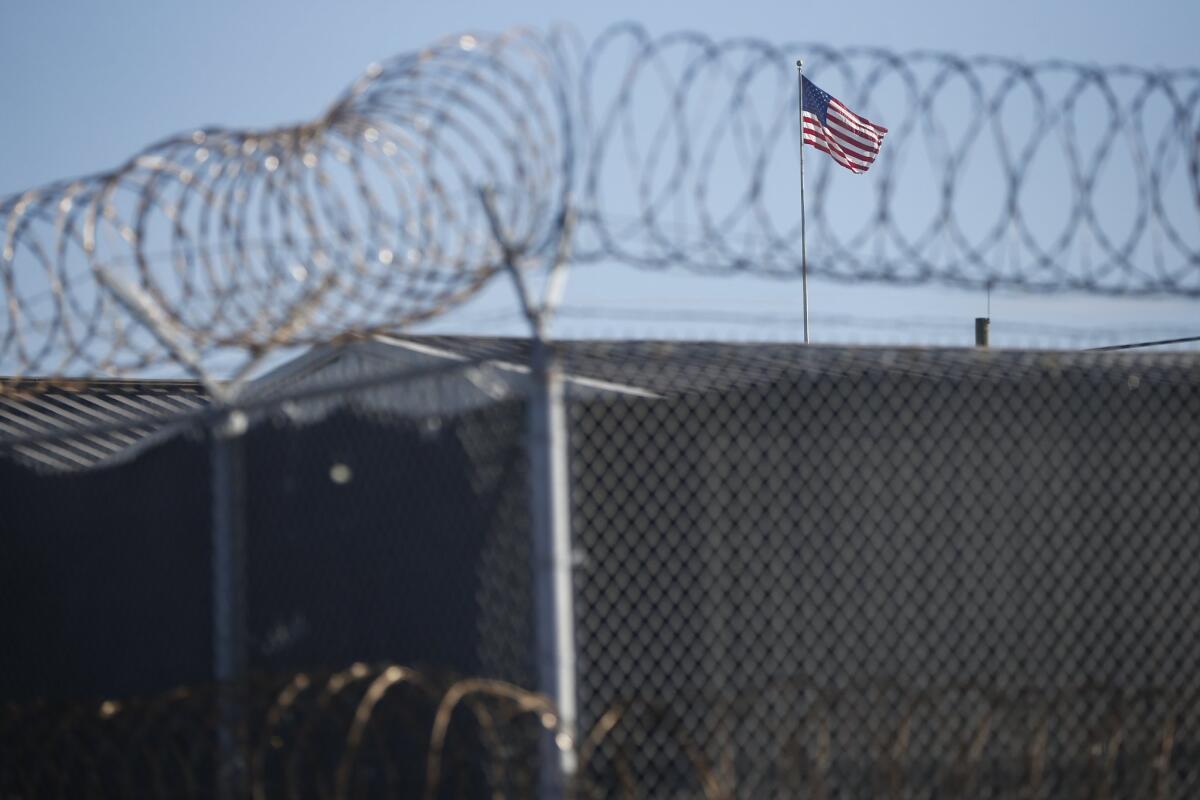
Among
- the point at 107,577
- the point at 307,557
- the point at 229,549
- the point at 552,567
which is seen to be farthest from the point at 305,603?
the point at 552,567

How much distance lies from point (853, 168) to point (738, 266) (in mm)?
8845

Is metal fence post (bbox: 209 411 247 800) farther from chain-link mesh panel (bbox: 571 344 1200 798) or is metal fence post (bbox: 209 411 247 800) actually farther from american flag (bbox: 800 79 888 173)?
american flag (bbox: 800 79 888 173)

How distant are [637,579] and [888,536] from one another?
1.74 metres

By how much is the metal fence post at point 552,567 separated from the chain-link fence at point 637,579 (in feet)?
0.19

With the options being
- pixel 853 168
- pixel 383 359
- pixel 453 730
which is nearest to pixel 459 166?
pixel 453 730

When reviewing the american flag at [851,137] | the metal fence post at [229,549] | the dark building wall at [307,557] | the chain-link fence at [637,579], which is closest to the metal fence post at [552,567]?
the chain-link fence at [637,579]

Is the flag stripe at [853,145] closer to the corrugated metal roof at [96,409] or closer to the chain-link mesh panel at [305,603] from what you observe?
the corrugated metal roof at [96,409]

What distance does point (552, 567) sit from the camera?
4445 millimetres

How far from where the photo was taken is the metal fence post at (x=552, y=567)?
4434mm

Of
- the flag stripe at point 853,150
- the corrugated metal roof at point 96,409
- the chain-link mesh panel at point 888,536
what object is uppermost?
the flag stripe at point 853,150

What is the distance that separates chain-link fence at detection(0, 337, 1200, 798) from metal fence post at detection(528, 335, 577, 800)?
58mm

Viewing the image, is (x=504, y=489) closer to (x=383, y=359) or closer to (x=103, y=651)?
(x=103, y=651)

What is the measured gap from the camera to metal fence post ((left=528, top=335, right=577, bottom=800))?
14.5 feet

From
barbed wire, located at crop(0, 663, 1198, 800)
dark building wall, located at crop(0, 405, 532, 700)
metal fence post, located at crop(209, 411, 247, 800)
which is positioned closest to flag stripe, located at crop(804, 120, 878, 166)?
barbed wire, located at crop(0, 663, 1198, 800)
